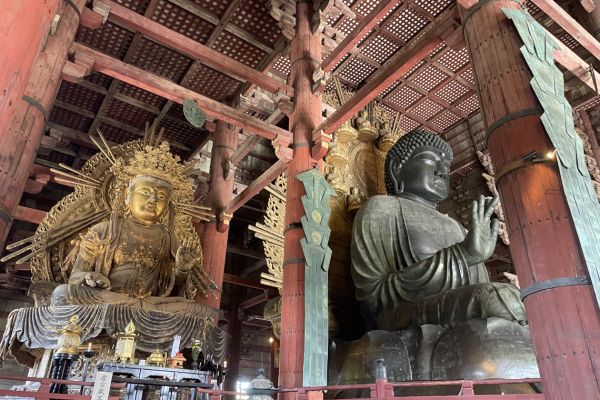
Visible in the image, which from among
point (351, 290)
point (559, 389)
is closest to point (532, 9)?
point (351, 290)

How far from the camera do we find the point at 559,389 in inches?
70.9

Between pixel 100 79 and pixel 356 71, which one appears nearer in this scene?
pixel 356 71

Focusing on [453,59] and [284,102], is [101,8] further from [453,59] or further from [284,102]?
[453,59]

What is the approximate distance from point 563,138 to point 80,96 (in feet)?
22.4

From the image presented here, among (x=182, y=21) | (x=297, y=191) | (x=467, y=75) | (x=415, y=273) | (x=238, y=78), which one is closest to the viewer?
(x=415, y=273)

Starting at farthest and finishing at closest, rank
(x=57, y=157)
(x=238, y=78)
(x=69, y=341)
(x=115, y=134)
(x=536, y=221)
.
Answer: (x=57, y=157) → (x=115, y=134) → (x=238, y=78) → (x=69, y=341) → (x=536, y=221)

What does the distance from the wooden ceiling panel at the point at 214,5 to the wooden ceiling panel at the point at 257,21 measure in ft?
0.51

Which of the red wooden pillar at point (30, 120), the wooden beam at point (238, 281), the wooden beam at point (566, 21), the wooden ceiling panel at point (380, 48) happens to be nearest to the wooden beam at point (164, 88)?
the red wooden pillar at point (30, 120)

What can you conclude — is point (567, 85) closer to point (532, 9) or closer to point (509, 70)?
point (532, 9)

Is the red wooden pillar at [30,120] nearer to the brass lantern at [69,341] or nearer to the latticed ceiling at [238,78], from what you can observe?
the brass lantern at [69,341]

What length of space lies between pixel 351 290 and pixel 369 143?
7.09ft

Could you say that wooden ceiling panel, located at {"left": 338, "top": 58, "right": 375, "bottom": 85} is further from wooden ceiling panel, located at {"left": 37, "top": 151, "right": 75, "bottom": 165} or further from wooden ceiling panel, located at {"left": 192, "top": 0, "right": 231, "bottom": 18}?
wooden ceiling panel, located at {"left": 37, "top": 151, "right": 75, "bottom": 165}

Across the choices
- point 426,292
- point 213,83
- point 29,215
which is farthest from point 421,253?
point 29,215

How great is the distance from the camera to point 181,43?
4.34 meters
